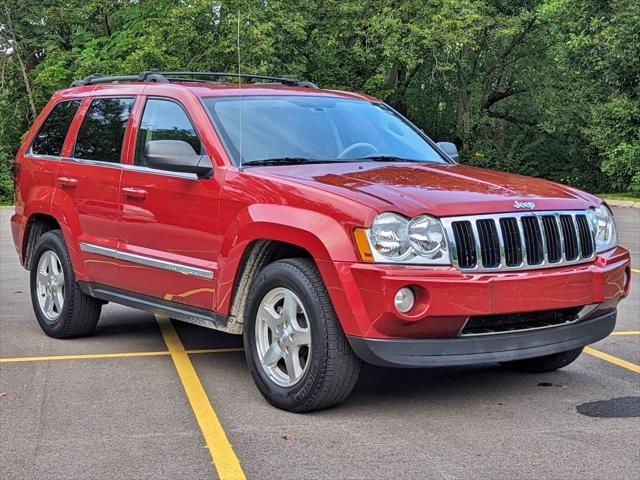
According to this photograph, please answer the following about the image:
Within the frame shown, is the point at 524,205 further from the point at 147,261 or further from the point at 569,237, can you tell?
the point at 147,261

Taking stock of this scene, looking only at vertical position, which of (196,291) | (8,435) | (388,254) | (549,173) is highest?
(388,254)

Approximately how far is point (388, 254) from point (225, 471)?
1.39 metres

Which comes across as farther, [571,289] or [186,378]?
[186,378]

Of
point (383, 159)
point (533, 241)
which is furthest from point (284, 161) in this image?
point (533, 241)

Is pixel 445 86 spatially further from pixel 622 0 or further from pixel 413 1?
pixel 622 0

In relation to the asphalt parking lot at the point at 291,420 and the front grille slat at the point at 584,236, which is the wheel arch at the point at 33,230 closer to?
the asphalt parking lot at the point at 291,420

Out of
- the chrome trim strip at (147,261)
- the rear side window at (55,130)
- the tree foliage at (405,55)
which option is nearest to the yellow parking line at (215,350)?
the chrome trim strip at (147,261)

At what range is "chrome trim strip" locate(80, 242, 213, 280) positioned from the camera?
19.7 feet

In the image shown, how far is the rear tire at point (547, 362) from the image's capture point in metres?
6.32

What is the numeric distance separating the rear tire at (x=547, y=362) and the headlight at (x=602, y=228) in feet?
2.74

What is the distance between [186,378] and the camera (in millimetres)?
6305

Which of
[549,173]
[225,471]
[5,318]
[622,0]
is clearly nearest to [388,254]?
[225,471]

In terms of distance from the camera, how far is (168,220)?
20.5 feet

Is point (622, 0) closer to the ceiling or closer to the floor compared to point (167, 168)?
closer to the ceiling
